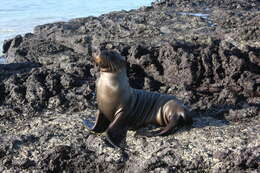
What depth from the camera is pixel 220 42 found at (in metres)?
8.66

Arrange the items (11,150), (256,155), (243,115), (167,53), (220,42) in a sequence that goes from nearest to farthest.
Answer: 1. (256,155)
2. (11,150)
3. (243,115)
4. (167,53)
5. (220,42)

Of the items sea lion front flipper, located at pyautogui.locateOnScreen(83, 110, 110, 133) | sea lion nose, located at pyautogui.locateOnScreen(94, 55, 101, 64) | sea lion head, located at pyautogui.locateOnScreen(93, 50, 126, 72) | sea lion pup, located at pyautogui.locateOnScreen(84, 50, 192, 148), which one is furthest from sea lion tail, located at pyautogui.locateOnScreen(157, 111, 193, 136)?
sea lion nose, located at pyautogui.locateOnScreen(94, 55, 101, 64)

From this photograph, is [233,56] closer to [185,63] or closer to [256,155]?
[185,63]

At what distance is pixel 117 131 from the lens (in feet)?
17.5

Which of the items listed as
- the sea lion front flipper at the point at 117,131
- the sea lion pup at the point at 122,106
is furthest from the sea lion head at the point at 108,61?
the sea lion front flipper at the point at 117,131

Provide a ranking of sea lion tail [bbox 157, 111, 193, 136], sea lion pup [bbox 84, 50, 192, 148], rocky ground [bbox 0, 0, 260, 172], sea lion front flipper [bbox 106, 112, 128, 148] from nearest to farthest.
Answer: rocky ground [bbox 0, 0, 260, 172], sea lion front flipper [bbox 106, 112, 128, 148], sea lion pup [bbox 84, 50, 192, 148], sea lion tail [bbox 157, 111, 193, 136]

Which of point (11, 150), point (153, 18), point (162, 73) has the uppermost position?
point (153, 18)

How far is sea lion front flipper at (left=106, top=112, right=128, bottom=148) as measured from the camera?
5.21 metres

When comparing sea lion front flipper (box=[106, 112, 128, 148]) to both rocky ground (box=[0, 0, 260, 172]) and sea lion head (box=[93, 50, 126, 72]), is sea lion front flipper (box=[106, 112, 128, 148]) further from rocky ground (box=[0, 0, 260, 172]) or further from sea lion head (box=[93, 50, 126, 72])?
sea lion head (box=[93, 50, 126, 72])

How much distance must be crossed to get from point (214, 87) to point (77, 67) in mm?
2541

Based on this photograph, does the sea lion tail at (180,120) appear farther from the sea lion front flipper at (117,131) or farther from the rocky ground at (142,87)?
the sea lion front flipper at (117,131)

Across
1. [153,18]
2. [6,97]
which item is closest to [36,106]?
[6,97]

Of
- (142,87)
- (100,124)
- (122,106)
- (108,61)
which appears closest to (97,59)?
(108,61)

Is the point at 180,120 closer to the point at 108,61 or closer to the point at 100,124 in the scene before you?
the point at 100,124
